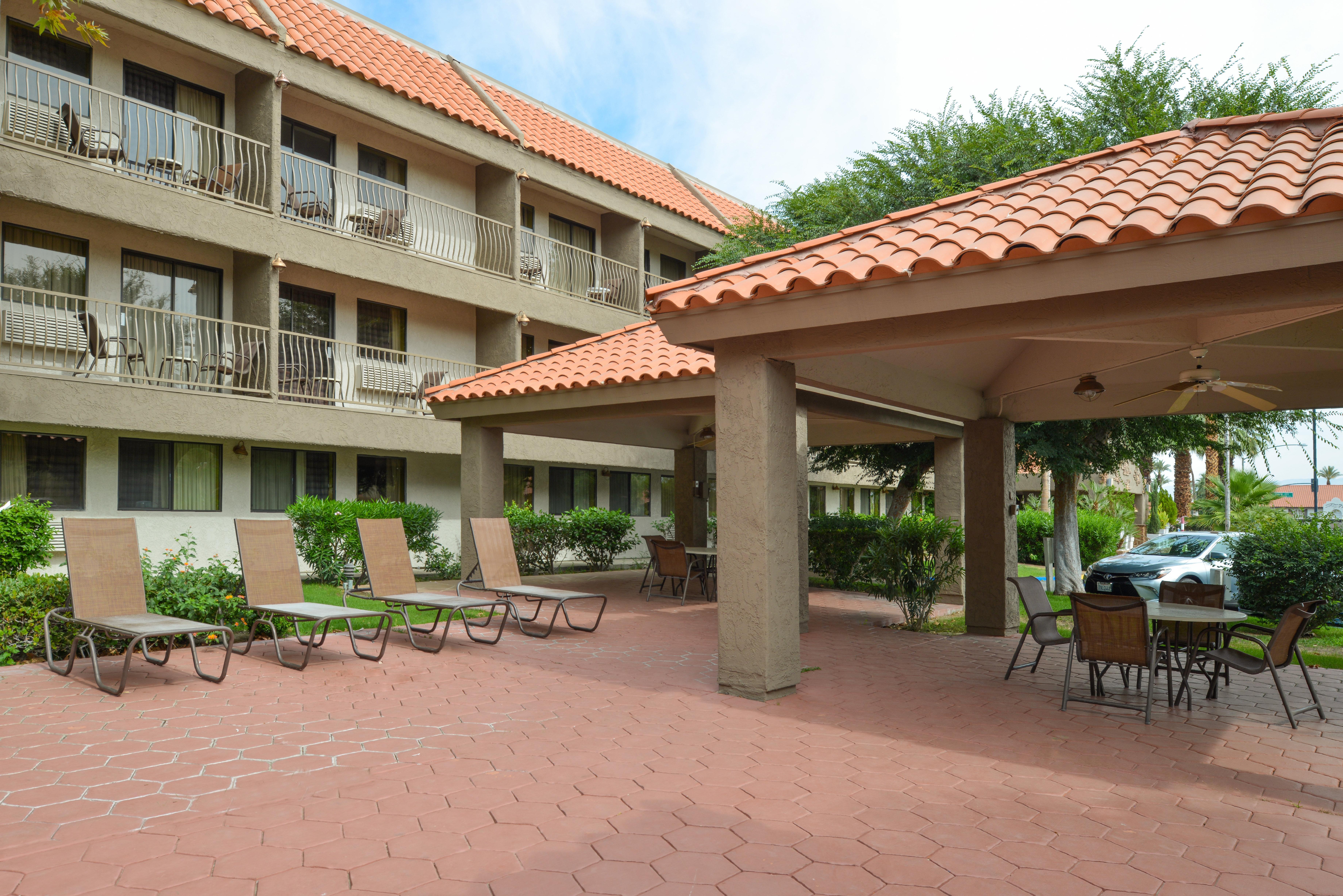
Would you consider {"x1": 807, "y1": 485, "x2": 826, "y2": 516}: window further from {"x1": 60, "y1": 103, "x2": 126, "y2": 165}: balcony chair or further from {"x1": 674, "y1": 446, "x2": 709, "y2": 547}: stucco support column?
{"x1": 60, "y1": 103, "x2": 126, "y2": 165}: balcony chair

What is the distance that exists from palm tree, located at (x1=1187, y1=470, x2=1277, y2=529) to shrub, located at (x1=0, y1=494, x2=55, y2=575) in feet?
127

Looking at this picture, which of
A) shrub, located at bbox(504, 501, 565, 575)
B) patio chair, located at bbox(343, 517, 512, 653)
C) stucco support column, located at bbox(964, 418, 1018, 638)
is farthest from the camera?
shrub, located at bbox(504, 501, 565, 575)

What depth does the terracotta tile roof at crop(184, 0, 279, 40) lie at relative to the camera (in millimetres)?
14164

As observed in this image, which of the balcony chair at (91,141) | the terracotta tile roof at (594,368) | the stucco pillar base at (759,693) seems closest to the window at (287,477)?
the terracotta tile roof at (594,368)

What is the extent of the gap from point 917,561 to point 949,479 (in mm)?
3159

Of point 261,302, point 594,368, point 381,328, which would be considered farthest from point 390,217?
point 594,368

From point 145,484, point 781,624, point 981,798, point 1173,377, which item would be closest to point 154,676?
point 781,624

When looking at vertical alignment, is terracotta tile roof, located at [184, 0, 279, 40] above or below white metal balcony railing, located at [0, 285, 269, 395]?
above

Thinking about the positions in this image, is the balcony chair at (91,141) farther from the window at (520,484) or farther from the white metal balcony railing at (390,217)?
the window at (520,484)

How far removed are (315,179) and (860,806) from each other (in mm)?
16277

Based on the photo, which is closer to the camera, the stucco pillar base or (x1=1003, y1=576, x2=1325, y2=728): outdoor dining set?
(x1=1003, y1=576, x2=1325, y2=728): outdoor dining set

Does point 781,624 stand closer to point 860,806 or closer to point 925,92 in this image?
point 860,806

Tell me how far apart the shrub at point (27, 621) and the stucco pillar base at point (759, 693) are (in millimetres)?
5857

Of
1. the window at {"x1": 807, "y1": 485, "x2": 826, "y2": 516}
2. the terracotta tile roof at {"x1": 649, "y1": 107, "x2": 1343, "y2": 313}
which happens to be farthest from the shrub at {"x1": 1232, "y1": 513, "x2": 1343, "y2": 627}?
the window at {"x1": 807, "y1": 485, "x2": 826, "y2": 516}
